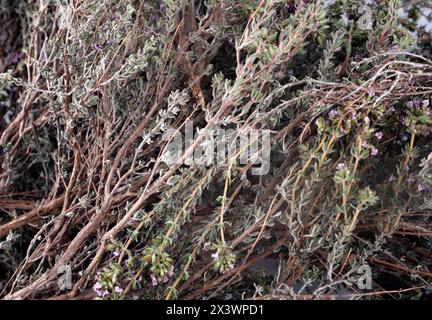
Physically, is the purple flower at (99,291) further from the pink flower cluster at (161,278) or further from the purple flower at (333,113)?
the purple flower at (333,113)

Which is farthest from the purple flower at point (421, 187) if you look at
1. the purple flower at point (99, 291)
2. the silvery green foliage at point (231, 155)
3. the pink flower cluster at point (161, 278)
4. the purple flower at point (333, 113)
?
the purple flower at point (99, 291)

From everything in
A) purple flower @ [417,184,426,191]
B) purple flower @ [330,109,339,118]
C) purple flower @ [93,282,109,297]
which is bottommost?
purple flower @ [93,282,109,297]

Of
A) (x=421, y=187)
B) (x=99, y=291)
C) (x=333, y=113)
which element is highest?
(x=333, y=113)

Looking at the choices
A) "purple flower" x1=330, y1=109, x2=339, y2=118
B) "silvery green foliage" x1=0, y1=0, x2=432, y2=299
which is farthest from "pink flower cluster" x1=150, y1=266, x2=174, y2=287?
"purple flower" x1=330, y1=109, x2=339, y2=118

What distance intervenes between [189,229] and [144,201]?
15 cm

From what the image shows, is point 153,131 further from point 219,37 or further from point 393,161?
point 393,161

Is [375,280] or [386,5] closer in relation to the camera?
[386,5]

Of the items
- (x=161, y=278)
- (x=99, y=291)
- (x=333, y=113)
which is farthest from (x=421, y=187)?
(x=99, y=291)

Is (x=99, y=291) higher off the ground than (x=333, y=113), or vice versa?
(x=333, y=113)

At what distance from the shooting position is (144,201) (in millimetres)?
1110

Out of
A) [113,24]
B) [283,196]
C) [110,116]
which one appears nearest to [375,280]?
[283,196]

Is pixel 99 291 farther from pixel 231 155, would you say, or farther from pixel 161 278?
pixel 231 155

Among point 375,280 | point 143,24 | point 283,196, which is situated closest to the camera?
point 283,196

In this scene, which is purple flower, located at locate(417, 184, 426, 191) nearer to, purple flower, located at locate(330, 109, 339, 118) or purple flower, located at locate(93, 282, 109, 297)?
purple flower, located at locate(330, 109, 339, 118)
